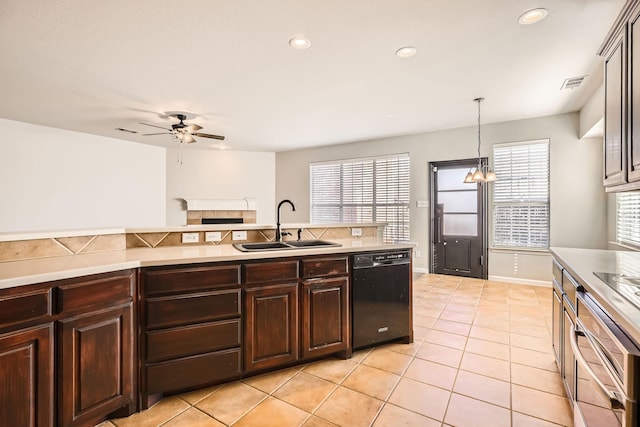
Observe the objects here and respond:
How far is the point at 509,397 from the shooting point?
77.0 inches

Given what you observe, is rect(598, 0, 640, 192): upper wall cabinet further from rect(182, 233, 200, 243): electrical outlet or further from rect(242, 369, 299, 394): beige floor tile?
rect(182, 233, 200, 243): electrical outlet

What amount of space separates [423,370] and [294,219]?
18.2ft

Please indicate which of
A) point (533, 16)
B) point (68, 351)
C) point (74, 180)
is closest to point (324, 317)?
point (68, 351)

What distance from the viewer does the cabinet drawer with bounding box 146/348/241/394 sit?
6.06 ft

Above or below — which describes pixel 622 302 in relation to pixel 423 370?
above

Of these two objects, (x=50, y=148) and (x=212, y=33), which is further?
(x=50, y=148)

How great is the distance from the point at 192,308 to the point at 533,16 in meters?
3.15

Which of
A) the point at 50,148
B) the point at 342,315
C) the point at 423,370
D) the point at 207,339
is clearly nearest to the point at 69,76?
the point at 50,148

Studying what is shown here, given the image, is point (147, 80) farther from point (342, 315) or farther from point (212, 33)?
point (342, 315)

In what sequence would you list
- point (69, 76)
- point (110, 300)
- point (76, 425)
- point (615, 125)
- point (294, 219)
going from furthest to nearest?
point (294, 219) → point (69, 76) → point (615, 125) → point (110, 300) → point (76, 425)

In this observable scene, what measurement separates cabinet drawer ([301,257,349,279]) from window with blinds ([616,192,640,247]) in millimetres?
3284

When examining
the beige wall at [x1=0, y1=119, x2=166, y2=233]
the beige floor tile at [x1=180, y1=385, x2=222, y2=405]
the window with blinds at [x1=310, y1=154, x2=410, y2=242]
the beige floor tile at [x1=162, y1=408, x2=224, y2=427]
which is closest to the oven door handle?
the beige floor tile at [x1=162, y1=408, x2=224, y2=427]

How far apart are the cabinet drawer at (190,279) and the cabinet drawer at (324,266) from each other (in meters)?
0.50

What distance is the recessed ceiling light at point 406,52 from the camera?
2.68 meters
